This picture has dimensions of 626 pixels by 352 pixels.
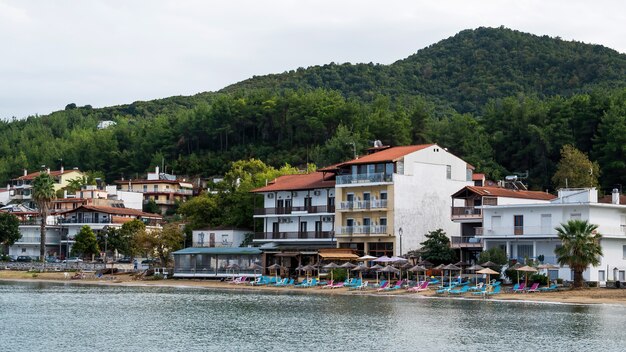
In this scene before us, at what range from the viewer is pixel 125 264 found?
102 m

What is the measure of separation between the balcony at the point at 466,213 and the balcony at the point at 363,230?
21.9ft

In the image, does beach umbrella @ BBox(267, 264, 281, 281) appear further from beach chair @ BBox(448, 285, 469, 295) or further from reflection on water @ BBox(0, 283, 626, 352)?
beach chair @ BBox(448, 285, 469, 295)

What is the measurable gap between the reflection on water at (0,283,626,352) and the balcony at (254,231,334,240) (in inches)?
732

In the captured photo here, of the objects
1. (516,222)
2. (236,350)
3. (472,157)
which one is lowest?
(236,350)

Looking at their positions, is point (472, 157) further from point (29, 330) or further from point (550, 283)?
point (29, 330)

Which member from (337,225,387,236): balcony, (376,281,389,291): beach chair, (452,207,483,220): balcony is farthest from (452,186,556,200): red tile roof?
(376,281,389,291): beach chair

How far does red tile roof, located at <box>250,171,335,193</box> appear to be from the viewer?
8631 centimetres

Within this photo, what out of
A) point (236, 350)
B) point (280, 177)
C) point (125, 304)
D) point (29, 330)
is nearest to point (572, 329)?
point (236, 350)

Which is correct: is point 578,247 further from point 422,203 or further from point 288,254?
point 288,254

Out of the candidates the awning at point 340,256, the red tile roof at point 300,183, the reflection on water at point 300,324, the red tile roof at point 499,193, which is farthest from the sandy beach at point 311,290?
the red tile roof at point 499,193

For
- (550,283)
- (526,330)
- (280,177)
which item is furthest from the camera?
(280,177)

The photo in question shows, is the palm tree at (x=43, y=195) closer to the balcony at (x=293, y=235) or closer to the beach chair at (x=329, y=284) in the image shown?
the balcony at (x=293, y=235)

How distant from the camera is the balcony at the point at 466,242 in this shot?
7294 centimetres

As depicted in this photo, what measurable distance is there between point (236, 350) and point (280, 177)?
58236mm
